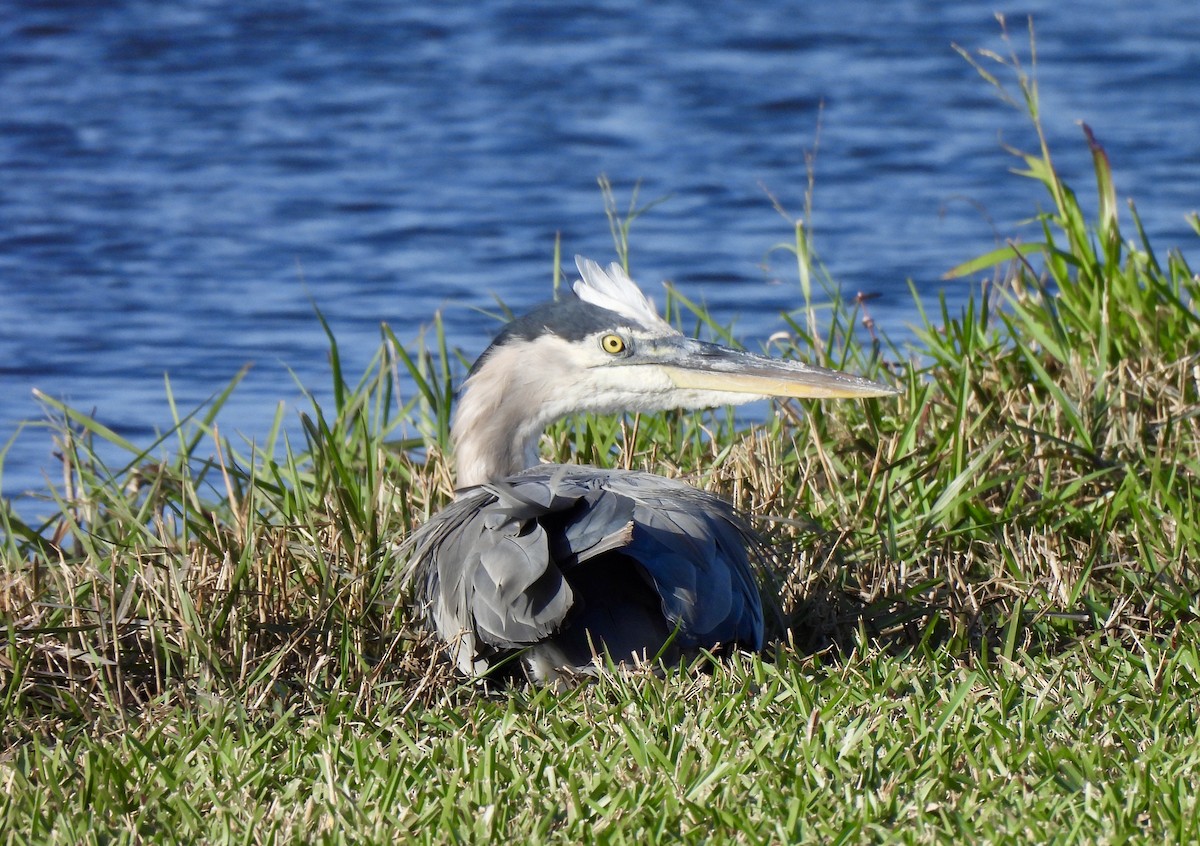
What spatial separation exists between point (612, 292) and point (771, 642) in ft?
3.90

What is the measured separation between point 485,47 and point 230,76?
2352mm

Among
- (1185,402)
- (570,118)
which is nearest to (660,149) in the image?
(570,118)

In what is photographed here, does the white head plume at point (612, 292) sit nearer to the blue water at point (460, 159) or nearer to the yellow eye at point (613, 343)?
the yellow eye at point (613, 343)

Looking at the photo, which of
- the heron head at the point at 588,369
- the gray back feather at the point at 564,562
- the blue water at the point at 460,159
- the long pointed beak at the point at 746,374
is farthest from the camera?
the blue water at the point at 460,159

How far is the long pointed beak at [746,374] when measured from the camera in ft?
16.0

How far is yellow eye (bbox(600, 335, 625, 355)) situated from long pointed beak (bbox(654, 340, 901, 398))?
106 millimetres

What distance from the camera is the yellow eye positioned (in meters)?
Answer: 4.97

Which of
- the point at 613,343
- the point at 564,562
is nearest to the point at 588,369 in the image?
the point at 613,343

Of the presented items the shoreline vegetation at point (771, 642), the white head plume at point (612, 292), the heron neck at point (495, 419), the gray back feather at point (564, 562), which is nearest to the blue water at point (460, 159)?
the shoreline vegetation at point (771, 642)

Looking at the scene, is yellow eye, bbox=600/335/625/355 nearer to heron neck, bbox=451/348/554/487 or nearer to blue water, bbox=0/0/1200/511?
heron neck, bbox=451/348/554/487

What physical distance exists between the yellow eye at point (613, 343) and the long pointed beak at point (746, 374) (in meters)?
0.11

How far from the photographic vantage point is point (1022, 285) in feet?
22.6

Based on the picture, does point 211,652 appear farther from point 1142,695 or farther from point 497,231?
point 497,231

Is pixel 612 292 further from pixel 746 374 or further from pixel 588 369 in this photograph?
pixel 746 374
